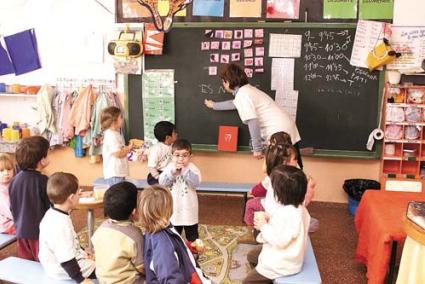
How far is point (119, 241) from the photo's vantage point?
81.7 inches

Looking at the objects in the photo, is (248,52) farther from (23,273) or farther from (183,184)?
(23,273)

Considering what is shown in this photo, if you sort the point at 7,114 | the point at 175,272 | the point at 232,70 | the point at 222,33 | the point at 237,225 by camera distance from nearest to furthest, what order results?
the point at 175,272 → the point at 232,70 → the point at 237,225 → the point at 222,33 → the point at 7,114

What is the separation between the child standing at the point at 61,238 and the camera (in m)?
2.26

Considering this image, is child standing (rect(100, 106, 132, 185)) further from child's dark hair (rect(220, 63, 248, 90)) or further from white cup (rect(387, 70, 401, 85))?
white cup (rect(387, 70, 401, 85))

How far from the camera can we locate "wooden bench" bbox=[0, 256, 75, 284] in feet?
7.91

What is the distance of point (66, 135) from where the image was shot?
5.00 m

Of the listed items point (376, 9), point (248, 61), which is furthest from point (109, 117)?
point (376, 9)

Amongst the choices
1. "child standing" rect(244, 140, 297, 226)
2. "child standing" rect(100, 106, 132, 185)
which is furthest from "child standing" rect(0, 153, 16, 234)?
"child standing" rect(244, 140, 297, 226)

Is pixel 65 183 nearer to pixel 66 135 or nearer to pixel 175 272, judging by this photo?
pixel 175 272

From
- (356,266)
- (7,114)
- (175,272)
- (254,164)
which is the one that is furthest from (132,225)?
(7,114)

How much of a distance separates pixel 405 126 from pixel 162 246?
321cm

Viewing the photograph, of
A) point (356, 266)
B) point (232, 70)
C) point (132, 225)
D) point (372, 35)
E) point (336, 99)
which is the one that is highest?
point (372, 35)

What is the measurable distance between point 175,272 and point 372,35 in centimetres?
329

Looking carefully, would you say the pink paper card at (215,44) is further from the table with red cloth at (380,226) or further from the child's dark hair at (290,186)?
the child's dark hair at (290,186)
